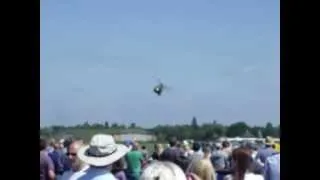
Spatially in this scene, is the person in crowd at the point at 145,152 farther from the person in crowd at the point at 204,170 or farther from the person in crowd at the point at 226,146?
the person in crowd at the point at 204,170

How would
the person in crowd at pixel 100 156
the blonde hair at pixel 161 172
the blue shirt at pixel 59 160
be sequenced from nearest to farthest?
the blonde hair at pixel 161 172, the person in crowd at pixel 100 156, the blue shirt at pixel 59 160

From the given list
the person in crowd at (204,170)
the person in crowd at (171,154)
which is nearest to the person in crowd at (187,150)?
the person in crowd at (171,154)

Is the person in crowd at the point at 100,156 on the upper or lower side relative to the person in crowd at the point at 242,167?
upper

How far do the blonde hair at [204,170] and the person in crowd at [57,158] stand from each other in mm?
1215

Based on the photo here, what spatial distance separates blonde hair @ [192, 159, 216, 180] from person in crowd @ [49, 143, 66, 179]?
47.8 inches

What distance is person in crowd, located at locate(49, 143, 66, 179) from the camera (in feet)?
17.0

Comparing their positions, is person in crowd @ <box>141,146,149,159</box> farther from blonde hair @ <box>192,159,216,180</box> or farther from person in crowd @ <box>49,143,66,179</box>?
blonde hair @ <box>192,159,216,180</box>

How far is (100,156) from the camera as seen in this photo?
11.1 feet

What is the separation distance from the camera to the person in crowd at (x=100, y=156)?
3286 mm

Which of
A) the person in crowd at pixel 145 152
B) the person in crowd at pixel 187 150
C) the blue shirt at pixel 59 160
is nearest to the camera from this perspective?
the blue shirt at pixel 59 160

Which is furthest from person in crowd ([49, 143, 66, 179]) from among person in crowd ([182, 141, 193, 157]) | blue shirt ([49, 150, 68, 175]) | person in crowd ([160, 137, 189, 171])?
person in crowd ([182, 141, 193, 157])

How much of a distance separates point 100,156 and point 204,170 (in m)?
0.99
